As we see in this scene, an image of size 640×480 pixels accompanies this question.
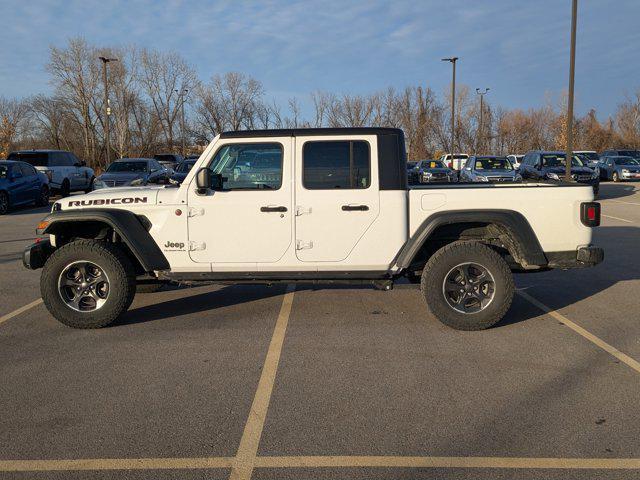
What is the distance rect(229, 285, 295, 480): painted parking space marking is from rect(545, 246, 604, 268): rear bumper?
107 inches

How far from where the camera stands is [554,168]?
77.6ft

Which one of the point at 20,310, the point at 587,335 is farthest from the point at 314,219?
the point at 20,310

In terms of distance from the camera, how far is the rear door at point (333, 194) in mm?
5754

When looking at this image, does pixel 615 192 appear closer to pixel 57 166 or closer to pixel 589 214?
pixel 589 214

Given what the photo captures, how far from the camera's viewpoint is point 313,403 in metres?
4.11

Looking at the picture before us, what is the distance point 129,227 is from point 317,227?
1.82m

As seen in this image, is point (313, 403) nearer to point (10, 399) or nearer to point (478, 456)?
point (478, 456)

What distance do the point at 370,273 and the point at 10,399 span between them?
3.25 m

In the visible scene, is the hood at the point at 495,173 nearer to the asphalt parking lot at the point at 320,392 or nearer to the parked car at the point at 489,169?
the parked car at the point at 489,169

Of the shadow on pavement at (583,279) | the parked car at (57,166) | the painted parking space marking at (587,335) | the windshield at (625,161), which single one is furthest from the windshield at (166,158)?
the painted parking space marking at (587,335)

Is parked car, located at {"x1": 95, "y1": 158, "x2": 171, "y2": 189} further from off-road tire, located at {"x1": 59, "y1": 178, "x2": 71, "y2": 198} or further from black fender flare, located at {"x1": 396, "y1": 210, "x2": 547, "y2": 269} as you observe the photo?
black fender flare, located at {"x1": 396, "y1": 210, "x2": 547, "y2": 269}

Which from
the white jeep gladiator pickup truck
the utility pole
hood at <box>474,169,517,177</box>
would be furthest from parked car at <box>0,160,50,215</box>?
the utility pole

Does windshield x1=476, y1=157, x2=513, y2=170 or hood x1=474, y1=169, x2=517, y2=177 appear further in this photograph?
windshield x1=476, y1=157, x2=513, y2=170

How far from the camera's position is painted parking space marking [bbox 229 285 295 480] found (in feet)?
10.8
